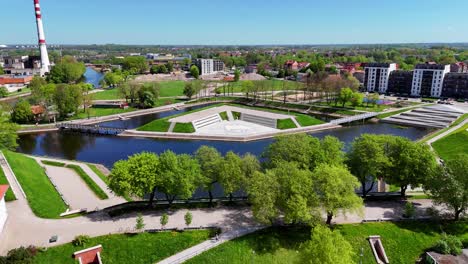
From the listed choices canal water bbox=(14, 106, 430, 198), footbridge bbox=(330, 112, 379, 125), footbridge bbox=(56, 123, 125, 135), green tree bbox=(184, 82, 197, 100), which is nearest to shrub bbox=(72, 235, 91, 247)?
canal water bbox=(14, 106, 430, 198)

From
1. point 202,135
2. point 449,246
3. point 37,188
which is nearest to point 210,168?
point 37,188

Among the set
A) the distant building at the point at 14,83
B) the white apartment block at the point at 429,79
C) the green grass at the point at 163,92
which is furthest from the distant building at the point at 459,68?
the distant building at the point at 14,83

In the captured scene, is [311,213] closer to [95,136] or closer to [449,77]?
[95,136]

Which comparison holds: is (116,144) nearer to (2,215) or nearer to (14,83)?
(2,215)

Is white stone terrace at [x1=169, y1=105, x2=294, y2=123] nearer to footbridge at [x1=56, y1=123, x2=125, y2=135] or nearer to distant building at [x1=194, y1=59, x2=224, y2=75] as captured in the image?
footbridge at [x1=56, y1=123, x2=125, y2=135]

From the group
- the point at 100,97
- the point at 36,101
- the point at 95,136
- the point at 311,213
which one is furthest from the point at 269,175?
the point at 100,97
